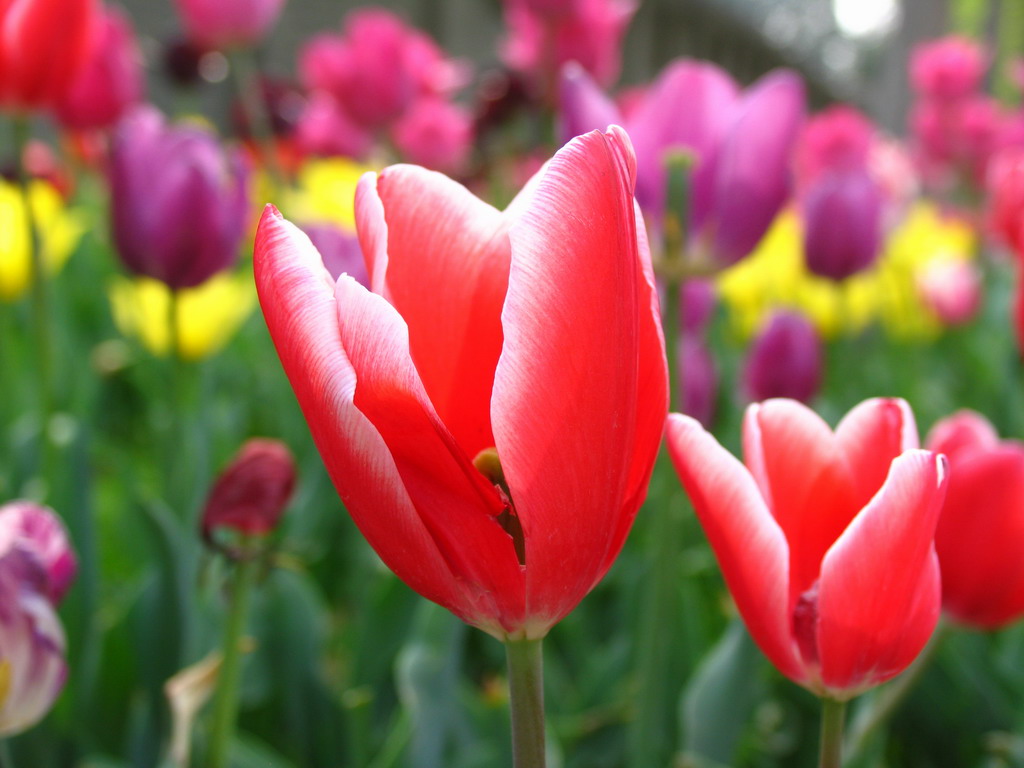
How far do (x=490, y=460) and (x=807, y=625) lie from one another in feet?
0.40

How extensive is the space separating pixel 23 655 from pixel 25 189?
1.49ft

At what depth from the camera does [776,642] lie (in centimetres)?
34

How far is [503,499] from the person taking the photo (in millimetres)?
297

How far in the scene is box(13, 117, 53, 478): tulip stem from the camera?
750 millimetres

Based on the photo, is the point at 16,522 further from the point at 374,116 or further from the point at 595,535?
the point at 374,116

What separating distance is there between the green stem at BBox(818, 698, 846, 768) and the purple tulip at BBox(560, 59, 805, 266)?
16.6 inches

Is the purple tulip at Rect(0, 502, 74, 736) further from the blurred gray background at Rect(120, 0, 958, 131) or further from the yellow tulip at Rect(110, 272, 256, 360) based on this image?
the blurred gray background at Rect(120, 0, 958, 131)

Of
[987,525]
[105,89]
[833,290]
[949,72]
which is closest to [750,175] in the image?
[987,525]

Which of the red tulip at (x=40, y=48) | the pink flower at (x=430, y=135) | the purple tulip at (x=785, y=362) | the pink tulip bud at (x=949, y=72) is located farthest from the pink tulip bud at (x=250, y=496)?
the pink tulip bud at (x=949, y=72)

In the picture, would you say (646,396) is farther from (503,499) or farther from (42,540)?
(42,540)

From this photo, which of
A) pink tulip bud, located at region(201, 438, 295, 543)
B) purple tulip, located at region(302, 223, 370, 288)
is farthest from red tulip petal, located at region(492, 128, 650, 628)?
purple tulip, located at region(302, 223, 370, 288)

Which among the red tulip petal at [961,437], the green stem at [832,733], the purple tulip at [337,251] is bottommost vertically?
the purple tulip at [337,251]

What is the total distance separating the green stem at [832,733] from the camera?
13.5 inches

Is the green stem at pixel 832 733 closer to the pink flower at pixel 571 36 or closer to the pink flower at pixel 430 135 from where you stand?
the pink flower at pixel 571 36
